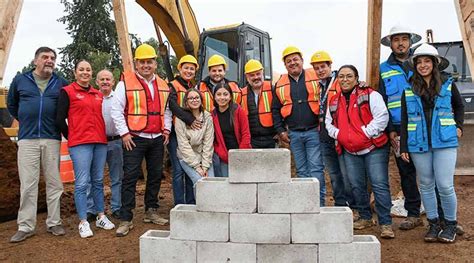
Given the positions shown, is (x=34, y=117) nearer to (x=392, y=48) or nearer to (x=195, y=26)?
(x=392, y=48)

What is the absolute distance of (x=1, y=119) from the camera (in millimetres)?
10195

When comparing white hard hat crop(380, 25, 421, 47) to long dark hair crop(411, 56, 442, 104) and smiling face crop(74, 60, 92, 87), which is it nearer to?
long dark hair crop(411, 56, 442, 104)

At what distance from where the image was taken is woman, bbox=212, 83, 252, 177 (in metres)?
4.57

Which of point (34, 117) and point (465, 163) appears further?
point (465, 163)

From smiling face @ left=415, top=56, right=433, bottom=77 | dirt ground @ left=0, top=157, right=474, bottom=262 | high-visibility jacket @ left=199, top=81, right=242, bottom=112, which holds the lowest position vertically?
dirt ground @ left=0, top=157, right=474, bottom=262

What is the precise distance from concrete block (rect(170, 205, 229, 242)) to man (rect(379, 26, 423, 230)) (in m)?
2.02

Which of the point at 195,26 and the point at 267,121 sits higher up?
the point at 195,26

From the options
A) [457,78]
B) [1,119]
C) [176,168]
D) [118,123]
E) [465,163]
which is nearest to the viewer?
[118,123]

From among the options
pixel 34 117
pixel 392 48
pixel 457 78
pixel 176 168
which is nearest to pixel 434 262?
pixel 392 48

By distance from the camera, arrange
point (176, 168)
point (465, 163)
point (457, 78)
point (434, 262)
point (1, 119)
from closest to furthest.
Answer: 1. point (434, 262)
2. point (176, 168)
3. point (465, 163)
4. point (457, 78)
5. point (1, 119)

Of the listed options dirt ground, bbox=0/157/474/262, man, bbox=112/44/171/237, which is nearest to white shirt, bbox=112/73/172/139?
man, bbox=112/44/171/237

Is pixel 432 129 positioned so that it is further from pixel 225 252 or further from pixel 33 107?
pixel 33 107

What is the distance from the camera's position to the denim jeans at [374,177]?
14.1 ft

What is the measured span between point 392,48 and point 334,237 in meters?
2.25
